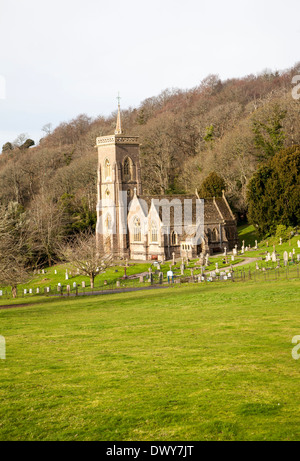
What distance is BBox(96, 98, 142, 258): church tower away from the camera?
64812mm

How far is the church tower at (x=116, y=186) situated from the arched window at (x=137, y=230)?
139 centimetres

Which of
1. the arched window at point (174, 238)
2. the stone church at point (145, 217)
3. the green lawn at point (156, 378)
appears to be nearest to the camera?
the green lawn at point (156, 378)

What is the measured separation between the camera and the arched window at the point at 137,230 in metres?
62.8

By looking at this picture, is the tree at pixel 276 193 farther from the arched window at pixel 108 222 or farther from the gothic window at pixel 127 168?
the arched window at pixel 108 222

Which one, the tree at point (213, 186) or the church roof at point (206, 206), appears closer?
the church roof at point (206, 206)

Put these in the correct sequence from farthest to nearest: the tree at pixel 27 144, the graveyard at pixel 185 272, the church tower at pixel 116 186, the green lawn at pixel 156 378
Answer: the tree at pixel 27 144 → the church tower at pixel 116 186 → the graveyard at pixel 185 272 → the green lawn at pixel 156 378

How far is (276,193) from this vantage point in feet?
192

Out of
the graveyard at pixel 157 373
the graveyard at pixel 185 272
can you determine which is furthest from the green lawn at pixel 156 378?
the graveyard at pixel 185 272

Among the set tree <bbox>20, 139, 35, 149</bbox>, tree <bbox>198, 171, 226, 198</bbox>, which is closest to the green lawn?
tree <bbox>198, 171, 226, 198</bbox>

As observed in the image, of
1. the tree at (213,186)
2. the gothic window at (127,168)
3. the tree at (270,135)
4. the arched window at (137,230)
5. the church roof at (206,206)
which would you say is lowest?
the arched window at (137,230)

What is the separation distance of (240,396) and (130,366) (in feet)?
11.4

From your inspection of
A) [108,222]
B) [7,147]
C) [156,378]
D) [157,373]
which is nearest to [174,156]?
[108,222]

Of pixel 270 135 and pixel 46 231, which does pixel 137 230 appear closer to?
pixel 46 231

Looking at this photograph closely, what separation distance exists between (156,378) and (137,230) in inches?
1985
